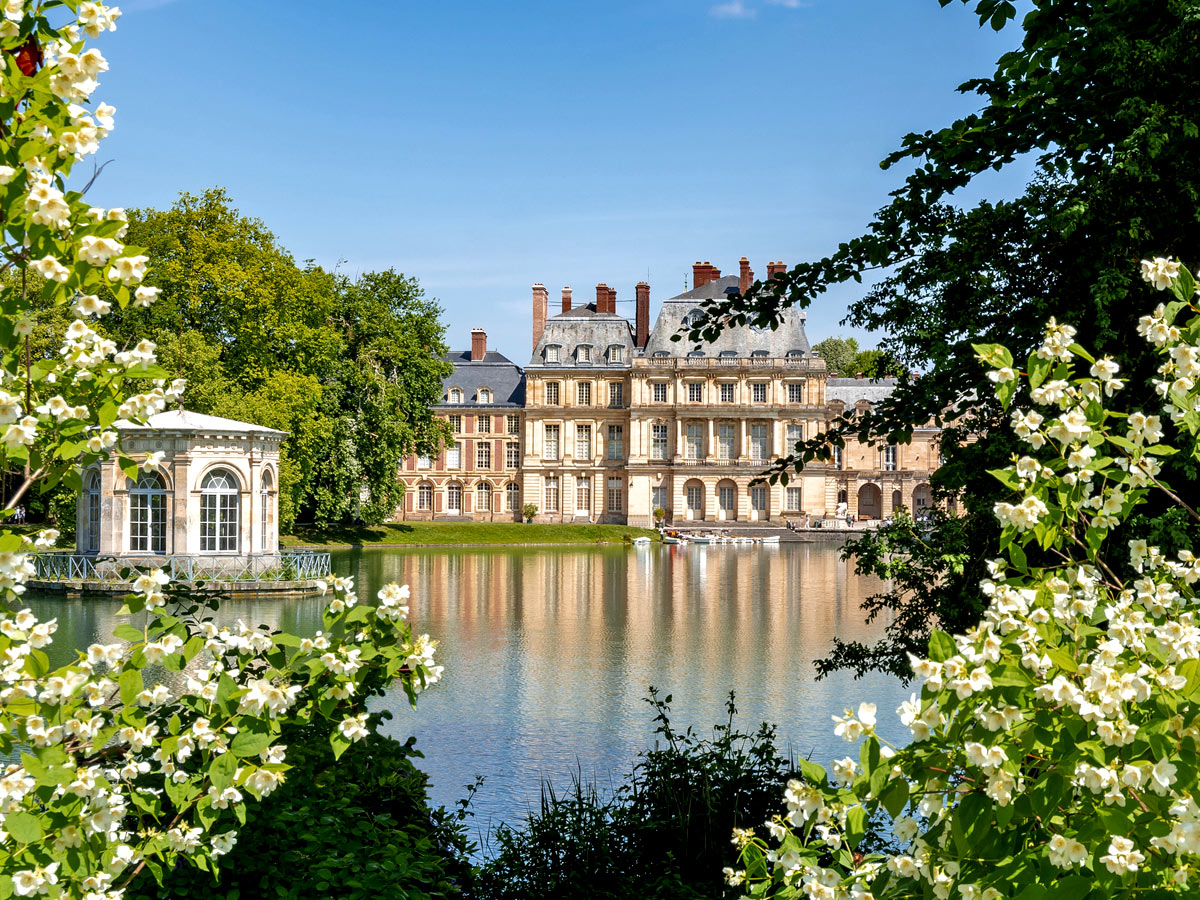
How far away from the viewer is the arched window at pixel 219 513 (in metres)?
24.4

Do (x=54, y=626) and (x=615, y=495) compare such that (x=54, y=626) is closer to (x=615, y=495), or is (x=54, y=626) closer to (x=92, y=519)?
(x=92, y=519)

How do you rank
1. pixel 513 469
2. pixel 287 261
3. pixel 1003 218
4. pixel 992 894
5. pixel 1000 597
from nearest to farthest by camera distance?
pixel 992 894 < pixel 1000 597 < pixel 1003 218 < pixel 287 261 < pixel 513 469

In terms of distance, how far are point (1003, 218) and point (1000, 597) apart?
13.8 feet

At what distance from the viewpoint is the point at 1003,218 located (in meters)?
6.14

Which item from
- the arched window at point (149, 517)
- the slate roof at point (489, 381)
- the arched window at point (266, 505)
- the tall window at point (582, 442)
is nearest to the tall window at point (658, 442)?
the tall window at point (582, 442)

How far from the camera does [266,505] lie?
25297mm

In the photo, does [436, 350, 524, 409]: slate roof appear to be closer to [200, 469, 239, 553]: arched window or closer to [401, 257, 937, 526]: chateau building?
[401, 257, 937, 526]: chateau building

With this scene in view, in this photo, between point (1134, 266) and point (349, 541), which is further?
point (349, 541)

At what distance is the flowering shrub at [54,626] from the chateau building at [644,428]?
187 ft

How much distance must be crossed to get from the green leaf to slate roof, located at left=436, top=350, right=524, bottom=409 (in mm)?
61193

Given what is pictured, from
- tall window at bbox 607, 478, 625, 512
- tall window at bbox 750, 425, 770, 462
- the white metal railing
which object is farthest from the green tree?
tall window at bbox 607, 478, 625, 512

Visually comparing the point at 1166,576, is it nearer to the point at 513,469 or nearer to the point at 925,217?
the point at 925,217

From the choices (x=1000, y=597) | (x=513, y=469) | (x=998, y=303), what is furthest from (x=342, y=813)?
(x=513, y=469)

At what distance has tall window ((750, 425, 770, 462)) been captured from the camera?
2424 inches
